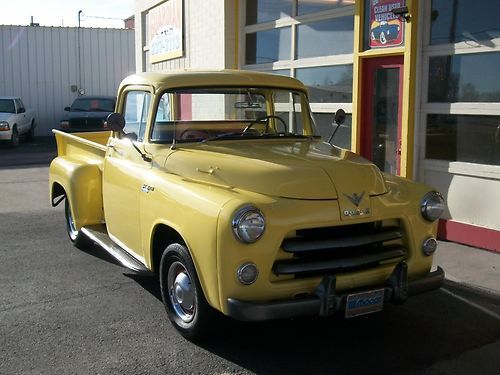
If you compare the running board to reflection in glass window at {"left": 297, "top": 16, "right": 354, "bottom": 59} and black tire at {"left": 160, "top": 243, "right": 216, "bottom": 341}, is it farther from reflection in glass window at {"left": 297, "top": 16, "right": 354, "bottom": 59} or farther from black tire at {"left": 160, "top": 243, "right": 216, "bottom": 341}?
reflection in glass window at {"left": 297, "top": 16, "right": 354, "bottom": 59}

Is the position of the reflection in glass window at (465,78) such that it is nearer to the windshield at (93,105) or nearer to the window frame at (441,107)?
the window frame at (441,107)

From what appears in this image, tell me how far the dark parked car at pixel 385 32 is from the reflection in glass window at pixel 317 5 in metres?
0.76

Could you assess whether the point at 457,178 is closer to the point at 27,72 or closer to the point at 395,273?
the point at 395,273

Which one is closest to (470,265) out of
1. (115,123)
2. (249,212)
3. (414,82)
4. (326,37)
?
(414,82)

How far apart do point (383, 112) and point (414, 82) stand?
2.44 ft

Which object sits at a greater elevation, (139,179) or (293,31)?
(293,31)

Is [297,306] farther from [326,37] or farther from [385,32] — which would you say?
[326,37]

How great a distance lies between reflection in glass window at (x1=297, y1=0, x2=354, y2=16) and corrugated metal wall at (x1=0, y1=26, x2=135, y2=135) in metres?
17.0

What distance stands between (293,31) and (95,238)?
494 cm

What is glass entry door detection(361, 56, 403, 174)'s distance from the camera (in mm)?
7414

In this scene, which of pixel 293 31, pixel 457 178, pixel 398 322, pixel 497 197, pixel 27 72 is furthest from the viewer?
pixel 27 72

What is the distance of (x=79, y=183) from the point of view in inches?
241

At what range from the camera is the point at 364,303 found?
3783 millimetres

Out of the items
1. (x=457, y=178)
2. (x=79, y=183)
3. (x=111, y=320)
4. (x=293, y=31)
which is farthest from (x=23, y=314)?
(x=293, y=31)
